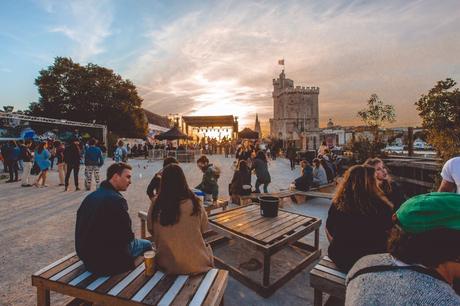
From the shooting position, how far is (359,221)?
235 cm

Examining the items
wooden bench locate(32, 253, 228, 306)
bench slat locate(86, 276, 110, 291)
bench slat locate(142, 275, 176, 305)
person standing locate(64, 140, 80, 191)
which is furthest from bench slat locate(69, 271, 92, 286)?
person standing locate(64, 140, 80, 191)

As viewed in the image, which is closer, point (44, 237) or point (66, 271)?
point (66, 271)

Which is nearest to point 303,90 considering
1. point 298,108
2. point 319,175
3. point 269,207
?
point 298,108

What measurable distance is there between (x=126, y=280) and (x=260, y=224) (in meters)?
1.95

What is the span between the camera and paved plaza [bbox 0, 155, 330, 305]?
2.97 meters

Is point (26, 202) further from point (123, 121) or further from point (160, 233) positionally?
point (123, 121)

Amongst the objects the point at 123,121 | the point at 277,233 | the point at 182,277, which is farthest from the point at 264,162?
the point at 123,121

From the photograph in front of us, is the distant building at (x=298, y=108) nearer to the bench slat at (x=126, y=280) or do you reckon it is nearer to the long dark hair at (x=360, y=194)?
the long dark hair at (x=360, y=194)

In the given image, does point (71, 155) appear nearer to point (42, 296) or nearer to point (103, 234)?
point (42, 296)

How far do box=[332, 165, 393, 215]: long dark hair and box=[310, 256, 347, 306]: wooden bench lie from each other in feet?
1.87

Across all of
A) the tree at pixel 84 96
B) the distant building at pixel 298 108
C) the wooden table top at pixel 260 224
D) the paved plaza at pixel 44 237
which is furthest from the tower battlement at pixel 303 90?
the wooden table top at pixel 260 224

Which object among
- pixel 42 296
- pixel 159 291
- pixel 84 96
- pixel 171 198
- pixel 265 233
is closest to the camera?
pixel 159 291

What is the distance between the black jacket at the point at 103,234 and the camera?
2.21m

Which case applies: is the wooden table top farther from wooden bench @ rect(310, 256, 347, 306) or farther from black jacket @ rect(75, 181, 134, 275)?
black jacket @ rect(75, 181, 134, 275)
